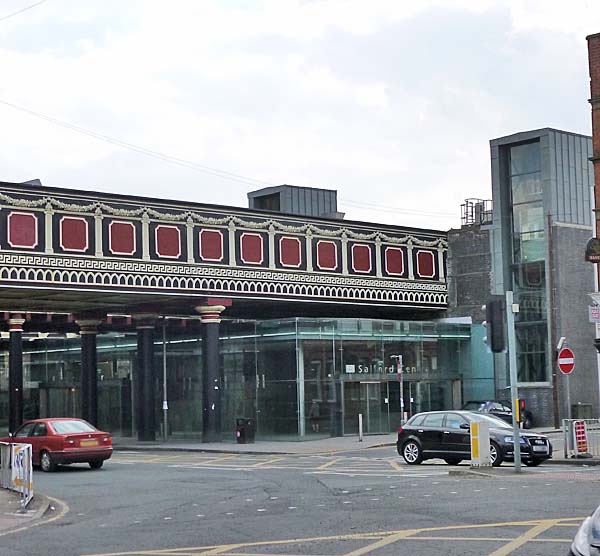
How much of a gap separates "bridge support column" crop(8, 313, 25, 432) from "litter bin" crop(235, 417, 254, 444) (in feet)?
38.3

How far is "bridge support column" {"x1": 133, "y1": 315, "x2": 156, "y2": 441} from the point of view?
49406 millimetres

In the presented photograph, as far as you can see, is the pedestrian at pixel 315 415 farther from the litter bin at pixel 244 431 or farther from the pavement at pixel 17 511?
the pavement at pixel 17 511

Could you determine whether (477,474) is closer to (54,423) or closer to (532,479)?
(532,479)

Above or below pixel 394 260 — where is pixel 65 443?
below

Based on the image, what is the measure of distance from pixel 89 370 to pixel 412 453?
2350 centimetres

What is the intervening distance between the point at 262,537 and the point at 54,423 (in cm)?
1701

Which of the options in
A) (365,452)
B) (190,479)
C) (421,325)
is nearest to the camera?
(190,479)

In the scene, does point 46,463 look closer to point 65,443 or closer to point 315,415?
point 65,443

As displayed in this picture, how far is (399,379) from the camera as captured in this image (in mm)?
48531

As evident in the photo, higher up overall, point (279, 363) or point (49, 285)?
point (49, 285)

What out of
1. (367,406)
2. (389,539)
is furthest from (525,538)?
(367,406)

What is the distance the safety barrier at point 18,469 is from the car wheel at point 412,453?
10351mm

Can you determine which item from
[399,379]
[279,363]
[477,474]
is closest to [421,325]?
[399,379]

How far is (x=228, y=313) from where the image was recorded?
52.8m
